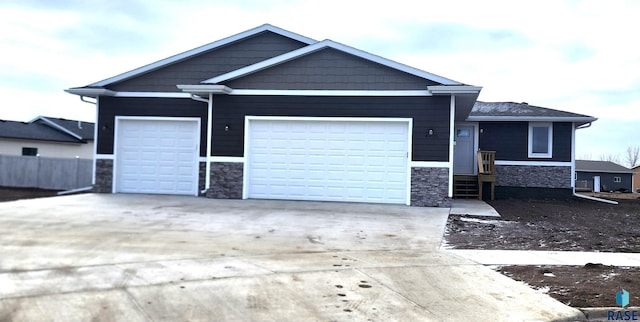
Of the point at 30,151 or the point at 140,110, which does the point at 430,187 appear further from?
the point at 30,151

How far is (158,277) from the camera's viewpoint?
561 centimetres

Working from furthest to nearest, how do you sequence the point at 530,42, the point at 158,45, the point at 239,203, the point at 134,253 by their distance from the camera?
the point at 158,45
the point at 530,42
the point at 239,203
the point at 134,253

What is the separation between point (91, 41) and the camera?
18.1m

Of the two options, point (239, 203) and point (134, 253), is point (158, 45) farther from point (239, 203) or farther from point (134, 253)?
point (134, 253)

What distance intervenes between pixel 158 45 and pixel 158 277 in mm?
15299

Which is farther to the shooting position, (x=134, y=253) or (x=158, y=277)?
(x=134, y=253)

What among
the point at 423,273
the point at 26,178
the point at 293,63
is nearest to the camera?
the point at 423,273

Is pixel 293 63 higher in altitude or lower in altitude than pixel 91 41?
lower

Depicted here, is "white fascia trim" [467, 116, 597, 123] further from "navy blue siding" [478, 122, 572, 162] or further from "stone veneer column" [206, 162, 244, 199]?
"stone veneer column" [206, 162, 244, 199]

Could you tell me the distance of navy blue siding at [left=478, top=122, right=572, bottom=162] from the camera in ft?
61.2

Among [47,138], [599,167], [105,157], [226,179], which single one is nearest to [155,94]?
[105,157]

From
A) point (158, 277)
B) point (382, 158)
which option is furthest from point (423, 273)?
point (382, 158)

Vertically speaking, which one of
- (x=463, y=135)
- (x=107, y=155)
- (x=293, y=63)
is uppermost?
(x=293, y=63)

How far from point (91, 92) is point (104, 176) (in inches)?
105
